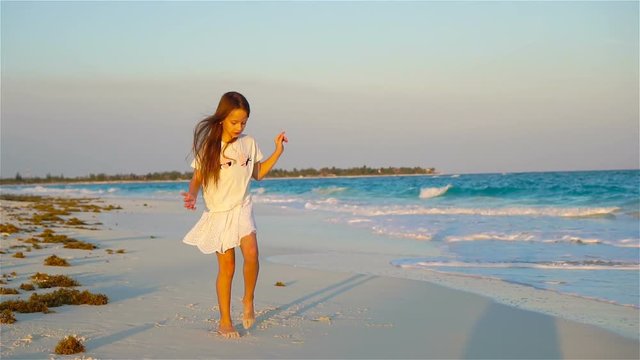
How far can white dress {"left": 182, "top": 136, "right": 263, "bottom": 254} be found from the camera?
193 inches

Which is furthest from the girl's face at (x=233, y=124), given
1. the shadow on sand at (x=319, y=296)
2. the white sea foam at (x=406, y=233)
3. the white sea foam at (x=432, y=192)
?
the white sea foam at (x=432, y=192)

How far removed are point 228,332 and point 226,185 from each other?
1.05 meters

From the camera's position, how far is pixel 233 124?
4898 mm

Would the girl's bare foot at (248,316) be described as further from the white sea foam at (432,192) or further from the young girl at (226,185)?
the white sea foam at (432,192)

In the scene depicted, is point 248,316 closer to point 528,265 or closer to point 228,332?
point 228,332

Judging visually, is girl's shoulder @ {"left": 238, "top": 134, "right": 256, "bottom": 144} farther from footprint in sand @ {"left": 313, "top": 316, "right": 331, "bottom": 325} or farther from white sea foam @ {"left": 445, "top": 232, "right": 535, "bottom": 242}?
white sea foam @ {"left": 445, "top": 232, "right": 535, "bottom": 242}

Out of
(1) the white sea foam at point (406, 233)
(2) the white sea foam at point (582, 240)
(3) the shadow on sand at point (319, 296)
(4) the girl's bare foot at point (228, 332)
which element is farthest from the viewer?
(1) the white sea foam at point (406, 233)

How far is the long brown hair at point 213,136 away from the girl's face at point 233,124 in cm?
3

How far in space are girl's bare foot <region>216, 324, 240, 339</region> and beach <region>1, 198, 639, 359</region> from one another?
0.19ft

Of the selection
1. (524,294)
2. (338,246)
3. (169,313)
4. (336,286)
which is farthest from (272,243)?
(169,313)

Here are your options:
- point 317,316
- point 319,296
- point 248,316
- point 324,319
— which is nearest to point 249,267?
point 248,316

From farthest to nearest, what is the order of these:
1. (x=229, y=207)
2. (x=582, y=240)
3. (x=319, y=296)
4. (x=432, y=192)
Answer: (x=432, y=192), (x=582, y=240), (x=319, y=296), (x=229, y=207)

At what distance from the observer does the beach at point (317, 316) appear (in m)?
4.61

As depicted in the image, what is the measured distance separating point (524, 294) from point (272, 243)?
21.9 ft
